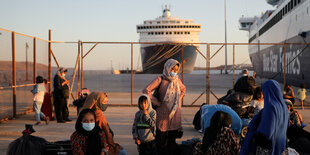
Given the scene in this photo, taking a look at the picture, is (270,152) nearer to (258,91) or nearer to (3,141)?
(258,91)

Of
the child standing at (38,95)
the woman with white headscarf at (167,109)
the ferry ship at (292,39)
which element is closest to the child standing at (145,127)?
the woman with white headscarf at (167,109)

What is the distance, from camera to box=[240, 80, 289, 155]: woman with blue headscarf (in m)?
2.90

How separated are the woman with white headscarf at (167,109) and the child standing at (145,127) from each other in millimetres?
291

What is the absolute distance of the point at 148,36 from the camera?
55.2m

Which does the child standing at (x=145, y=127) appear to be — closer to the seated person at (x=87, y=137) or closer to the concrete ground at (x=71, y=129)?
the seated person at (x=87, y=137)

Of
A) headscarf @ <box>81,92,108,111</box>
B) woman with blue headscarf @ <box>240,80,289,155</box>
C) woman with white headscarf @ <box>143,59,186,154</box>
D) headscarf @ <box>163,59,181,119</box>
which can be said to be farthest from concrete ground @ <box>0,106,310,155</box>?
woman with blue headscarf @ <box>240,80,289,155</box>

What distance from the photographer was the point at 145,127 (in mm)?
4234

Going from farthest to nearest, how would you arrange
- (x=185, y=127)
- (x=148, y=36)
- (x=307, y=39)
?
(x=148, y=36) < (x=307, y=39) < (x=185, y=127)

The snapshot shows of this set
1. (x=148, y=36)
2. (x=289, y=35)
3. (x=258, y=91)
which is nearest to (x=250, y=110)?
(x=258, y=91)

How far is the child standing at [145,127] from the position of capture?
420 centimetres

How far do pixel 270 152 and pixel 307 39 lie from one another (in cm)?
1713

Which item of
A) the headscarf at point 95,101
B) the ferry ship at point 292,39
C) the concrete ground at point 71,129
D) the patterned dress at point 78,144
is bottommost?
the concrete ground at point 71,129

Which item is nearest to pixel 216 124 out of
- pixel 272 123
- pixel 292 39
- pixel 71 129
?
pixel 272 123

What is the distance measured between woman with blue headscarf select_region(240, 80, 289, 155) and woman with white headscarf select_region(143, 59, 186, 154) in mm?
1683
